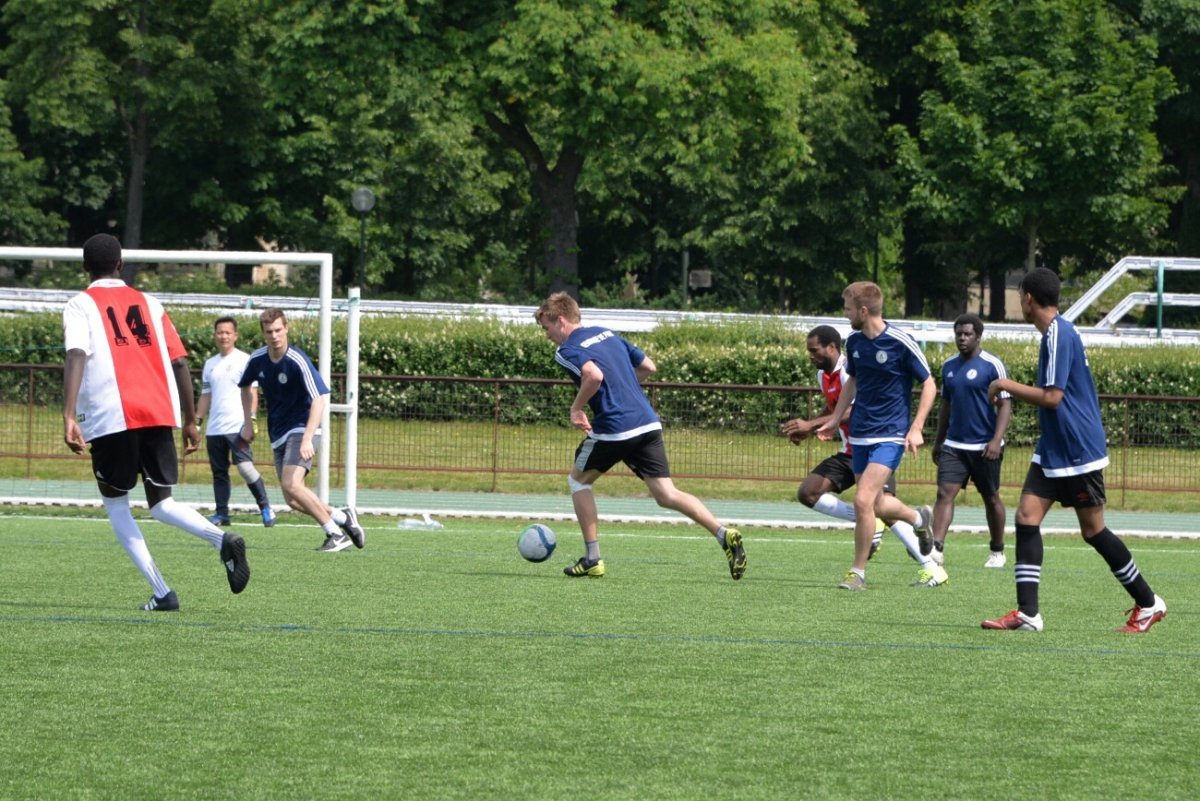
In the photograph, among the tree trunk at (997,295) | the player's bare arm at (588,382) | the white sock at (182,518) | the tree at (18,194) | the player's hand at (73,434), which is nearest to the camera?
the player's hand at (73,434)

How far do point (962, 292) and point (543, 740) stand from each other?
48970 millimetres

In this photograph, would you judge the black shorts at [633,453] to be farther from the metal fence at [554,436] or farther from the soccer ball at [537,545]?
the metal fence at [554,436]

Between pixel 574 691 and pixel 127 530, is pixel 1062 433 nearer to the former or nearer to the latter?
pixel 574 691

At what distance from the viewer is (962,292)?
53594 millimetres

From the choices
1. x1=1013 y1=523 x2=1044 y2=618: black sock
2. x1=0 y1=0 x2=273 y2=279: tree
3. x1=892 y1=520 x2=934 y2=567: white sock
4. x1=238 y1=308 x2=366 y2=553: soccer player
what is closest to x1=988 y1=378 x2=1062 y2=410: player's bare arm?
x1=1013 y1=523 x2=1044 y2=618: black sock

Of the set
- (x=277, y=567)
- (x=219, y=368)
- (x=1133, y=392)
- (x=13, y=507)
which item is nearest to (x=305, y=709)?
(x=277, y=567)

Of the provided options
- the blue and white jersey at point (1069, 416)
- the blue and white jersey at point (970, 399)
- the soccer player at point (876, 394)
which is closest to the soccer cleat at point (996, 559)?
the blue and white jersey at point (970, 399)

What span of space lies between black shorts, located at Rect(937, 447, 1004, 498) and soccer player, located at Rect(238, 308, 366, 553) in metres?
4.54

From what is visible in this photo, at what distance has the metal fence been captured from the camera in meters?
21.4

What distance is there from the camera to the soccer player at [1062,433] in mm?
8797

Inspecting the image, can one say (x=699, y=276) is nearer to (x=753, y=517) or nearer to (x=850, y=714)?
(x=753, y=517)

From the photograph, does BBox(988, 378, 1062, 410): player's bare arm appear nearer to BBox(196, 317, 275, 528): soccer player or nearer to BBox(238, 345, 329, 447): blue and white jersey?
BBox(238, 345, 329, 447): blue and white jersey

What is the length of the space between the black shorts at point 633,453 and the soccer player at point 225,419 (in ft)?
19.4

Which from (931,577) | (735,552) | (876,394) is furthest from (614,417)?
(931,577)
